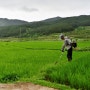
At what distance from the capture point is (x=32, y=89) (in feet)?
32.7

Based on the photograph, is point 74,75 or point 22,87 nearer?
point 22,87

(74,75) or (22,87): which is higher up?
(74,75)

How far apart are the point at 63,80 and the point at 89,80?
3.94 ft

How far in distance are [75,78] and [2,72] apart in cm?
350

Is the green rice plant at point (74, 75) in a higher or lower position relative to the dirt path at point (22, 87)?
higher

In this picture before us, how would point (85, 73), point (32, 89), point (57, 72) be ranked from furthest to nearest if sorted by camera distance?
point (57, 72), point (85, 73), point (32, 89)

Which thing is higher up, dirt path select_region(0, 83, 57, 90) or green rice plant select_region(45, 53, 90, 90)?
green rice plant select_region(45, 53, 90, 90)

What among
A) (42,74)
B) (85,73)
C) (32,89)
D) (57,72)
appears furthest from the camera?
(42,74)

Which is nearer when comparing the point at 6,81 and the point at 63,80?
the point at 63,80

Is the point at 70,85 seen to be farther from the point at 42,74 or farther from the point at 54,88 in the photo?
the point at 42,74

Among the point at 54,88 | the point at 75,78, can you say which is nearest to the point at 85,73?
the point at 75,78

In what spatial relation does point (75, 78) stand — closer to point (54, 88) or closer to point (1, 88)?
point (54, 88)

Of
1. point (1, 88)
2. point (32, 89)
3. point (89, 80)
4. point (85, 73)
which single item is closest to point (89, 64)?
point (85, 73)

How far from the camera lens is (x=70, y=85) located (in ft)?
34.5
